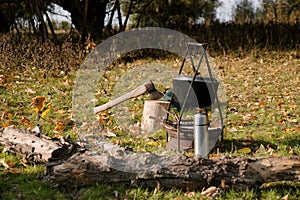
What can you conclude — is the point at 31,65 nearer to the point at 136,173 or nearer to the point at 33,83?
the point at 33,83

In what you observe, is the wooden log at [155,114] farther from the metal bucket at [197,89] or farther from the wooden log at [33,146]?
the wooden log at [33,146]

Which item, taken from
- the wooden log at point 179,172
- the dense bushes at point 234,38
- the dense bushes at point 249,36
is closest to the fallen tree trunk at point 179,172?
the wooden log at point 179,172

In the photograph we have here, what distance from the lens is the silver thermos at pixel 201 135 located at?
381cm

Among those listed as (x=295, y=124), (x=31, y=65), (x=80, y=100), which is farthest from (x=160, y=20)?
(x=295, y=124)

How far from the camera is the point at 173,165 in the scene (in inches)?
124


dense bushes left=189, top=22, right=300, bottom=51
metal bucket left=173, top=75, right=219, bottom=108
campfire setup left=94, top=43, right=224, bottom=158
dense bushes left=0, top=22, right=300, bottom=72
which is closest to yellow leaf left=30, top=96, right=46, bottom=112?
campfire setup left=94, top=43, right=224, bottom=158

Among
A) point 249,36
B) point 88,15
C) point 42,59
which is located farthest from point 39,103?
point 249,36

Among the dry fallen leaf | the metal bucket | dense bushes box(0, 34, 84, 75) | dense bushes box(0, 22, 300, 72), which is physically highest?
dense bushes box(0, 22, 300, 72)

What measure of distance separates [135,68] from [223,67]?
7.12 ft

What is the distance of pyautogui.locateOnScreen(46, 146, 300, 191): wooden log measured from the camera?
10.2 feet

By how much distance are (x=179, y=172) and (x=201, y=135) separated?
807mm

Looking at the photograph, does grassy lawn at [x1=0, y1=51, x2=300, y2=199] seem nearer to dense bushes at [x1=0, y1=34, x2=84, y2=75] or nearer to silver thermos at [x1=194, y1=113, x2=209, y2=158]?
→ dense bushes at [x1=0, y1=34, x2=84, y2=75]

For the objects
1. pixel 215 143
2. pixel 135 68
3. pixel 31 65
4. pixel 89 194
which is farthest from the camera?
pixel 135 68

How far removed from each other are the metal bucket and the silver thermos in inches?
10.1
